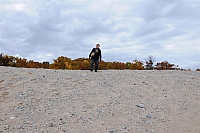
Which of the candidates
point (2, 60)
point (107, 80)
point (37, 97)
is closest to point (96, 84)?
point (107, 80)

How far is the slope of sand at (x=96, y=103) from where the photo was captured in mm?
6176

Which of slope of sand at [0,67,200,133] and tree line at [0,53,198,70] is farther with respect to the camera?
tree line at [0,53,198,70]

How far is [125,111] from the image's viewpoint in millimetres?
7148

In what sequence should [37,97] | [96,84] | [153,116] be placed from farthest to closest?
[96,84]
[37,97]
[153,116]

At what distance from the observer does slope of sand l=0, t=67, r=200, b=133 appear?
6.18 m

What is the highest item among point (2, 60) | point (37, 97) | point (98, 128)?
point (2, 60)

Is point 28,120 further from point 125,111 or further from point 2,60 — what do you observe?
point 2,60

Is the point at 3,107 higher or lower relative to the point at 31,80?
lower

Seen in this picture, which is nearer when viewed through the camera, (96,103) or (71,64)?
(96,103)

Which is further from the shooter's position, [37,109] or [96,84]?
[96,84]

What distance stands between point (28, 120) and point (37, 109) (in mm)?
728

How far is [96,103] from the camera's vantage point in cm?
759

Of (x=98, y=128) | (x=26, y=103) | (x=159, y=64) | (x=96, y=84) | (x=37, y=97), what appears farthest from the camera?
(x=159, y=64)

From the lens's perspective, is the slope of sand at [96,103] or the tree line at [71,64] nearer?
the slope of sand at [96,103]
